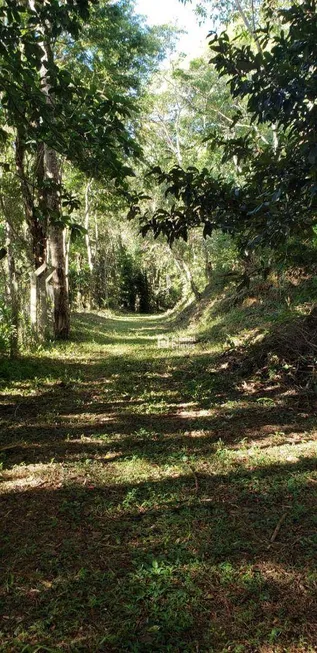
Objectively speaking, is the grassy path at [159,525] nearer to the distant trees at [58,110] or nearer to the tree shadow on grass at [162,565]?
the tree shadow on grass at [162,565]


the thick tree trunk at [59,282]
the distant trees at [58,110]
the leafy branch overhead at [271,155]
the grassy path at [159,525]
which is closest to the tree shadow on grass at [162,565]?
the grassy path at [159,525]

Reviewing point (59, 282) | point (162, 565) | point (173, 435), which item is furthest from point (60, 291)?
point (162, 565)

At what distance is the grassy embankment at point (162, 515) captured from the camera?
2408 mm

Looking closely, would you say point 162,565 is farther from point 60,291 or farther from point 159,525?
point 60,291

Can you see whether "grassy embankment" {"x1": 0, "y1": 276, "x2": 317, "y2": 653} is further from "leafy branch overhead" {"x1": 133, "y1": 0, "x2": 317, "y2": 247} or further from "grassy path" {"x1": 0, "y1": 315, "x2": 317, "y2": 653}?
"leafy branch overhead" {"x1": 133, "y1": 0, "x2": 317, "y2": 247}

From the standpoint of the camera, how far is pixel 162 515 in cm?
355

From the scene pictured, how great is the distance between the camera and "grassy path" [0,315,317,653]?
239cm

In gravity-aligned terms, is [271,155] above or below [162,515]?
above

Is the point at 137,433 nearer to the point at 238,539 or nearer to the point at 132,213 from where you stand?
the point at 238,539

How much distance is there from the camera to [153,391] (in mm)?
7578

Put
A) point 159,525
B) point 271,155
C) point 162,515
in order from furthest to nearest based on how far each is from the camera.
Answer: point 271,155 < point 162,515 < point 159,525

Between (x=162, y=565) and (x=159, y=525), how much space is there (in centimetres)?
51

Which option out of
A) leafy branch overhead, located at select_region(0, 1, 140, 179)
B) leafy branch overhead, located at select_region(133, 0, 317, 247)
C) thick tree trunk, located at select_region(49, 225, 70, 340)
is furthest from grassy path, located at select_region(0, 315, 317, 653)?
thick tree trunk, located at select_region(49, 225, 70, 340)

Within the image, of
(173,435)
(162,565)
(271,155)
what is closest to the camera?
(162,565)
